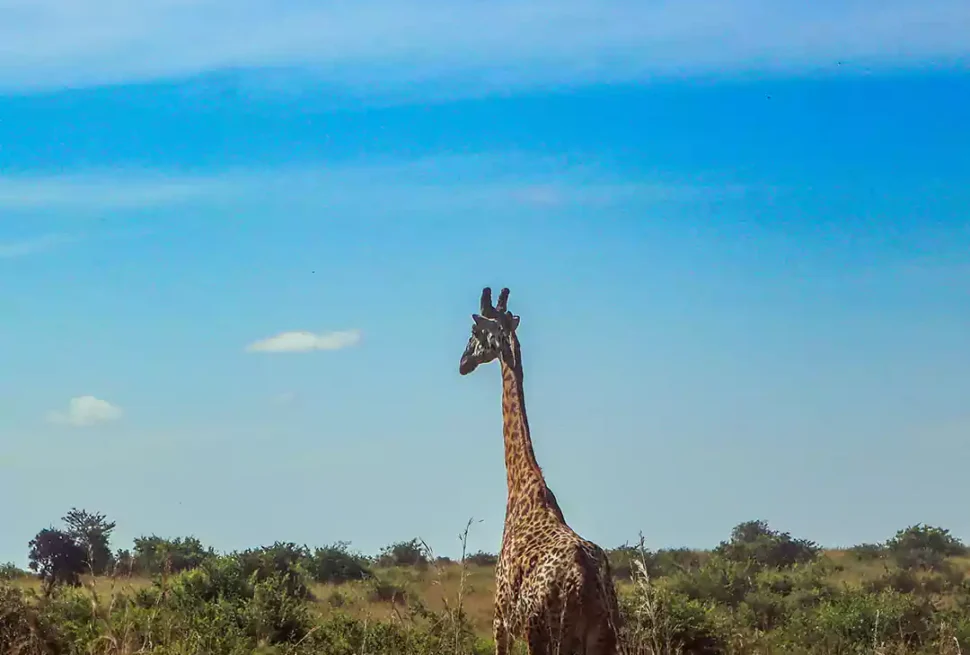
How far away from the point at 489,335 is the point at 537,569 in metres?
2.94

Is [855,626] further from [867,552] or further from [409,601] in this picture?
[867,552]

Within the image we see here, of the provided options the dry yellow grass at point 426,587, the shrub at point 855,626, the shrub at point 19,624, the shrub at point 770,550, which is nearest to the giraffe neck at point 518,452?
the shrub at point 19,624

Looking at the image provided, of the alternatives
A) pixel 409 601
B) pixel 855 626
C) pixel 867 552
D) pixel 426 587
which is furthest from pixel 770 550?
pixel 409 601

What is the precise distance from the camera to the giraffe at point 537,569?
871 cm

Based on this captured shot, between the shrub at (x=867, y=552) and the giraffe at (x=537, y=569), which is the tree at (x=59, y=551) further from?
the shrub at (x=867, y=552)

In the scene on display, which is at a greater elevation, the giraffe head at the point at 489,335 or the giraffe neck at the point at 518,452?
the giraffe head at the point at 489,335

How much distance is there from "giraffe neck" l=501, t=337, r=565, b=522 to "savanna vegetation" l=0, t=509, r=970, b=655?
1.07m

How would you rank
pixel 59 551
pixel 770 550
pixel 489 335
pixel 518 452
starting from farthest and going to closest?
pixel 770 550, pixel 59 551, pixel 489 335, pixel 518 452

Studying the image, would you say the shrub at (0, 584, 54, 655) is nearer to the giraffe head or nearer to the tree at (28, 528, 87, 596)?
the giraffe head

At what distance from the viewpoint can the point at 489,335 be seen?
453 inches

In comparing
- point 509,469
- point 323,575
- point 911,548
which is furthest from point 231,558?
point 911,548

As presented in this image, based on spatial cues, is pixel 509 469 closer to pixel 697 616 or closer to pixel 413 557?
pixel 697 616

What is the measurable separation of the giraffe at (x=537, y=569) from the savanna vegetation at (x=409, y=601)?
44 cm

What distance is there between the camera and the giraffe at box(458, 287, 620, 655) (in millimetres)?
8711
